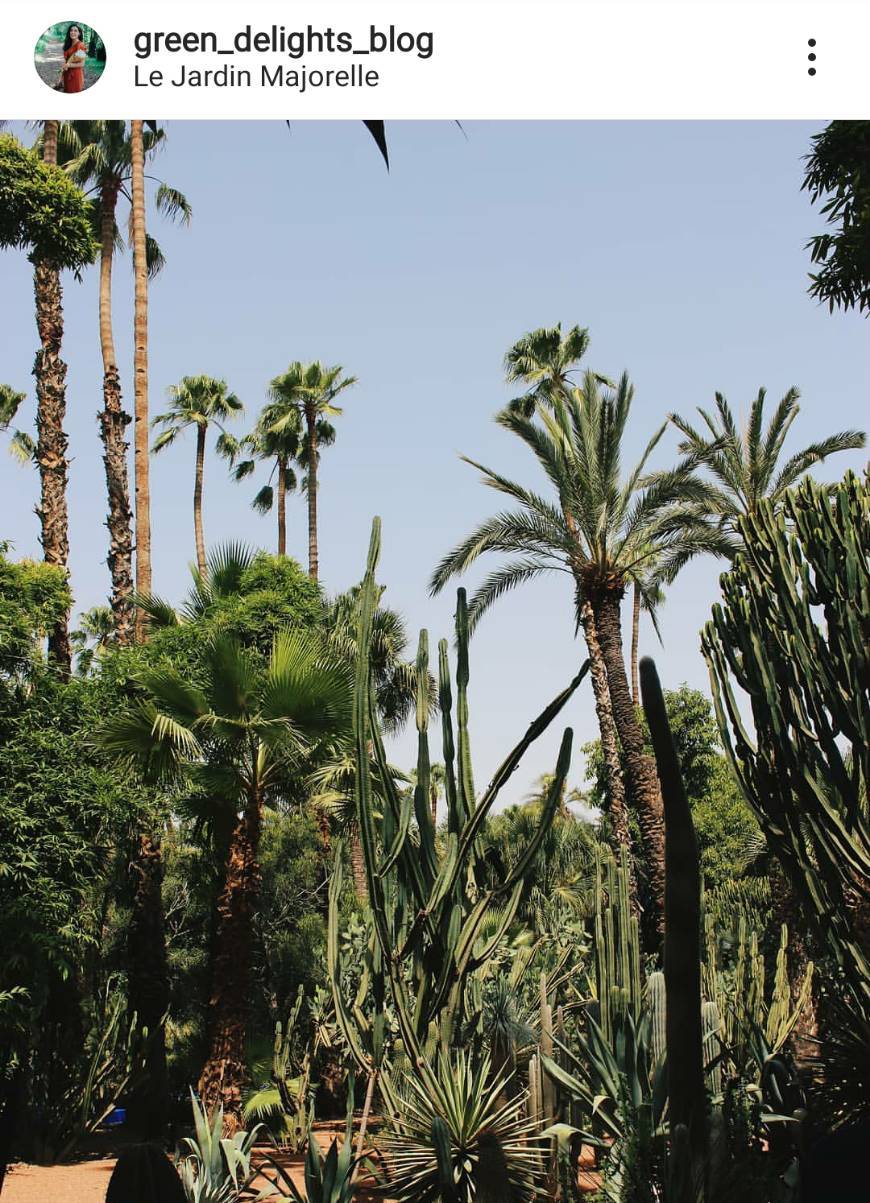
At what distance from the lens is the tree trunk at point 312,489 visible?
34312mm

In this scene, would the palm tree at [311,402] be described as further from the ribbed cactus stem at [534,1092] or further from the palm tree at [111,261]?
the ribbed cactus stem at [534,1092]

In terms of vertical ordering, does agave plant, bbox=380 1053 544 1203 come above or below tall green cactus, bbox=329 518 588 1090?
below

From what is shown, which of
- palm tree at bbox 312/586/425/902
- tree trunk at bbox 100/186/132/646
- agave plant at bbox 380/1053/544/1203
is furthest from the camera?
palm tree at bbox 312/586/425/902

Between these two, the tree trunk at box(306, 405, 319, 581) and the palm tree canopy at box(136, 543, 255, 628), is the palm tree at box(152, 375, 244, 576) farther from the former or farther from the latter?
the palm tree canopy at box(136, 543, 255, 628)

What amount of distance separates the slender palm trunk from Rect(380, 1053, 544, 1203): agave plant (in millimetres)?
10122

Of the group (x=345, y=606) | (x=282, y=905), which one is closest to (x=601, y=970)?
(x=282, y=905)

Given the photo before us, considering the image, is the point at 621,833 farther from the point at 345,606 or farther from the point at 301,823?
the point at 345,606

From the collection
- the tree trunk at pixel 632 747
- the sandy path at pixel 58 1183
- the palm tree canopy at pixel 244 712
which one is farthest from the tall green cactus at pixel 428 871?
the tree trunk at pixel 632 747

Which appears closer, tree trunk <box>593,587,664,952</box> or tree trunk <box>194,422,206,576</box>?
tree trunk <box>593,587,664,952</box>

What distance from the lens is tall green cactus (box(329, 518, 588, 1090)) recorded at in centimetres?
764

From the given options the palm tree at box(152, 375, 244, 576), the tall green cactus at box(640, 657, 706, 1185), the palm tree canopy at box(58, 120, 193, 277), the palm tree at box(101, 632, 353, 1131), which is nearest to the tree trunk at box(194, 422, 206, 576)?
the palm tree at box(152, 375, 244, 576)

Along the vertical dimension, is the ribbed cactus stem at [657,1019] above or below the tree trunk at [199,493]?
below

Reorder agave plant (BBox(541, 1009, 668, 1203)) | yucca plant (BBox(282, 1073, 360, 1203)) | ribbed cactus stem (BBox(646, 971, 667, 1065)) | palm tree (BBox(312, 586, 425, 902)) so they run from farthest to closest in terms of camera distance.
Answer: palm tree (BBox(312, 586, 425, 902)), ribbed cactus stem (BBox(646, 971, 667, 1065)), yucca plant (BBox(282, 1073, 360, 1203)), agave plant (BBox(541, 1009, 668, 1203))

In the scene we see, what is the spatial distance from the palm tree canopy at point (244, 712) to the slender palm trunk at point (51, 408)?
14.8 ft
